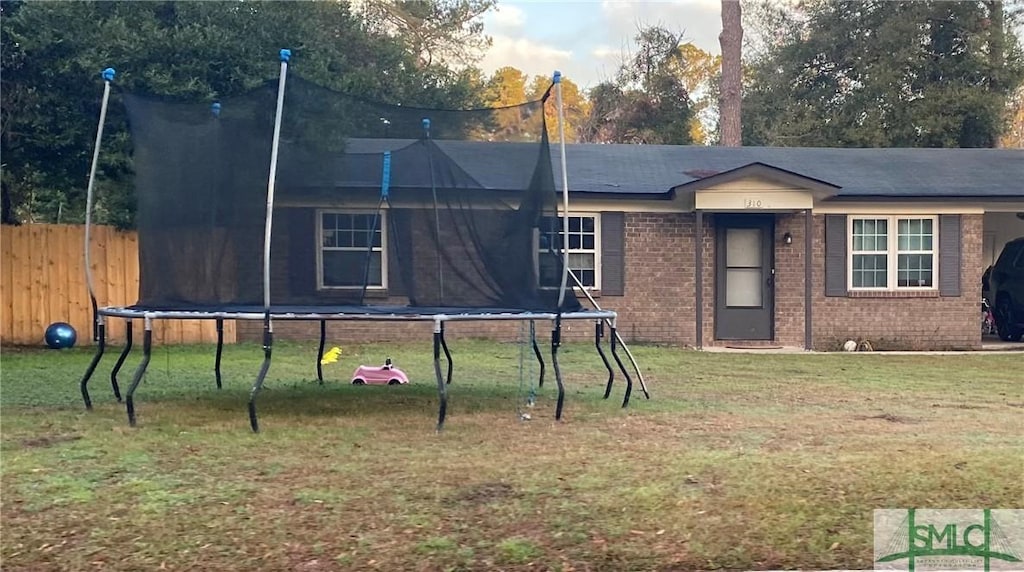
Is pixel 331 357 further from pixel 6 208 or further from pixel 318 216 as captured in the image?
pixel 6 208

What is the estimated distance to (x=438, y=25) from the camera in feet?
103

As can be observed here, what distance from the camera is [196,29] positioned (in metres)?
11.4

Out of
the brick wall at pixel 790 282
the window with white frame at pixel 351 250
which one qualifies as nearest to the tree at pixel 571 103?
the brick wall at pixel 790 282

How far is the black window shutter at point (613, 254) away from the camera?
47.2ft

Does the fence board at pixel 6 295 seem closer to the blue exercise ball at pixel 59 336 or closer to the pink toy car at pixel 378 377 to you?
the blue exercise ball at pixel 59 336

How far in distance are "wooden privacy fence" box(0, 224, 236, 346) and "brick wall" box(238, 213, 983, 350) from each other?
13.8 feet

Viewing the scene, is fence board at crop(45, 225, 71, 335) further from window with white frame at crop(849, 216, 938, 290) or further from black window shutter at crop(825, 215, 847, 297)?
window with white frame at crop(849, 216, 938, 290)

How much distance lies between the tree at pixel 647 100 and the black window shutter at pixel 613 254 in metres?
16.7

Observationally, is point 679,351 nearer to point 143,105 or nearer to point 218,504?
point 143,105

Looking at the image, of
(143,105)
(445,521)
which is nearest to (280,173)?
(143,105)

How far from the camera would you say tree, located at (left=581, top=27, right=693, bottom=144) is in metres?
31.1

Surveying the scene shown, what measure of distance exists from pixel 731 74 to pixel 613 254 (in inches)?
461

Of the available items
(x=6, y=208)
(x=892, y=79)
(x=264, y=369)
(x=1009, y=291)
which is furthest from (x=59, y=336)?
(x=892, y=79)

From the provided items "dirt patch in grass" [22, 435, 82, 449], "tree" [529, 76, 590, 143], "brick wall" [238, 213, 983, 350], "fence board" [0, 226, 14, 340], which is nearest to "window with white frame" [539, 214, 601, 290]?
"brick wall" [238, 213, 983, 350]
